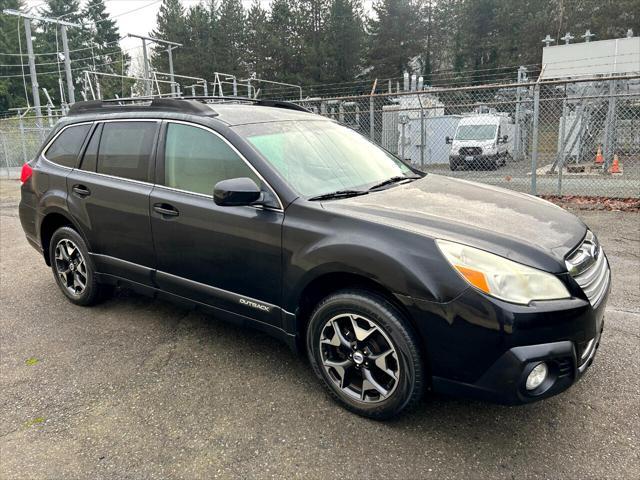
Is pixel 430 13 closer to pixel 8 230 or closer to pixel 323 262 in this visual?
pixel 8 230

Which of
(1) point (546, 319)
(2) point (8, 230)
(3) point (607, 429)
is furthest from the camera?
(2) point (8, 230)

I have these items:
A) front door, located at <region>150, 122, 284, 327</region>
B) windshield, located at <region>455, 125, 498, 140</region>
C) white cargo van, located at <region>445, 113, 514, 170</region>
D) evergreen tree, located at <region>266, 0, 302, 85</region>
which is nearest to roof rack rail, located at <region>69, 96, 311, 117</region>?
front door, located at <region>150, 122, 284, 327</region>

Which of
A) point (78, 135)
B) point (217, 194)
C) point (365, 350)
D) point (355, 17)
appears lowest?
point (365, 350)

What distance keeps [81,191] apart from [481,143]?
45.9 ft

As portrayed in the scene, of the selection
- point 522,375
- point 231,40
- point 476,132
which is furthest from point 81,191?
point 231,40

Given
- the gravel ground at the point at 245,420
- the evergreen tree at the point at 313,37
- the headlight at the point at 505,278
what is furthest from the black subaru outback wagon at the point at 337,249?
the evergreen tree at the point at 313,37

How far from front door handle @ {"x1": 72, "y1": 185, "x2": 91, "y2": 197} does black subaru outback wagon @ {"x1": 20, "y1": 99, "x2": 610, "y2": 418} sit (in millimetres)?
16

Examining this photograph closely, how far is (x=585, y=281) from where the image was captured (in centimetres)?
248

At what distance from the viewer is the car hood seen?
241 centimetres

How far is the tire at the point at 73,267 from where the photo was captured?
164 inches

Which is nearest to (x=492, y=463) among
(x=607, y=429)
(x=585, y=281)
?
(x=607, y=429)

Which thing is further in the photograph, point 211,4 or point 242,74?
point 211,4

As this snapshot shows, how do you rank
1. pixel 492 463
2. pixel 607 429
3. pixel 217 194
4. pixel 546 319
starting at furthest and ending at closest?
pixel 217 194 → pixel 607 429 → pixel 492 463 → pixel 546 319

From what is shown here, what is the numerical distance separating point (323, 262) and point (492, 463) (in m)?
1.28
